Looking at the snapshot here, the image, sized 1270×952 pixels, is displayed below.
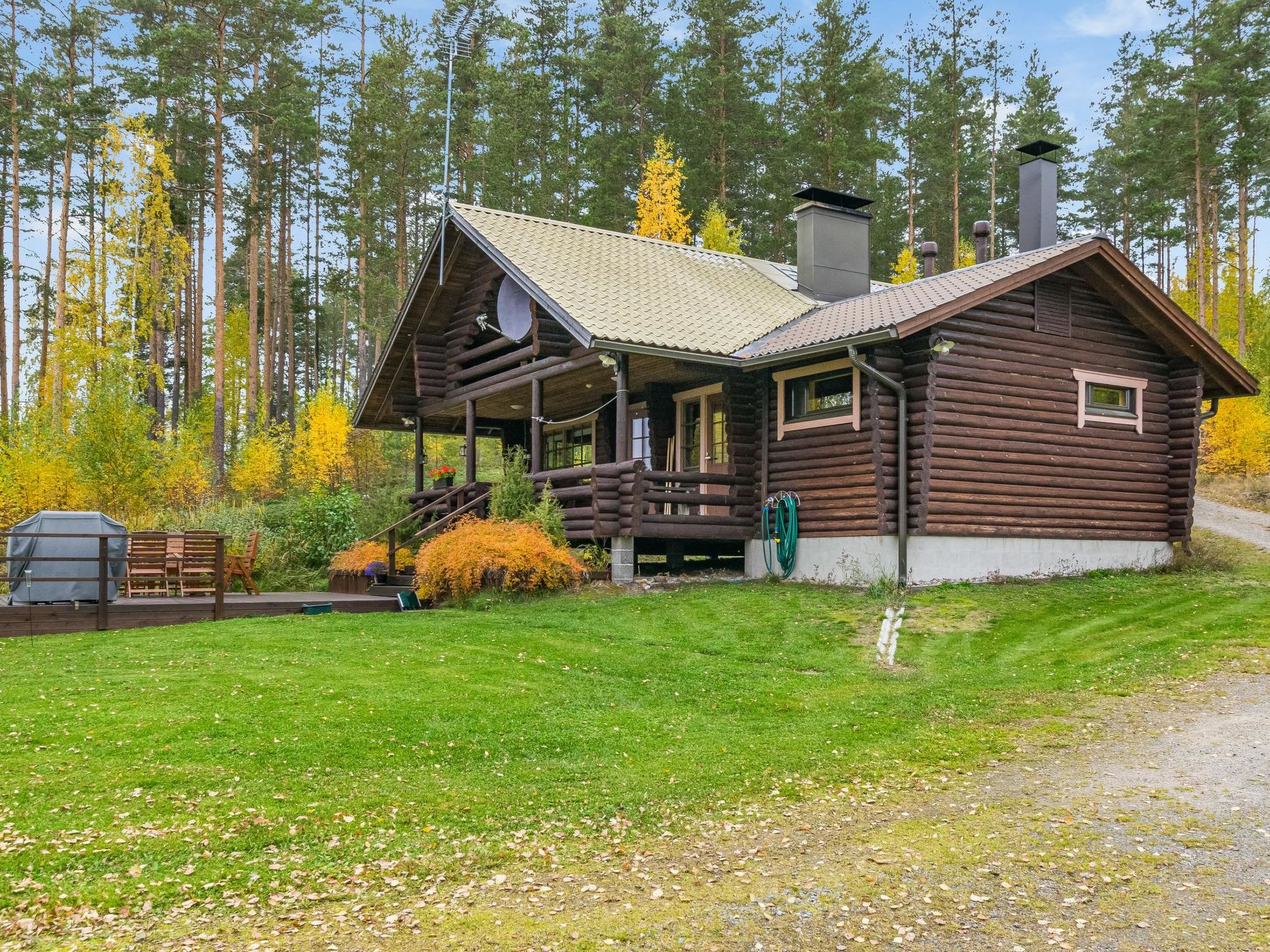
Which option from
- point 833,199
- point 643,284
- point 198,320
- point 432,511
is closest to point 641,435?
point 643,284

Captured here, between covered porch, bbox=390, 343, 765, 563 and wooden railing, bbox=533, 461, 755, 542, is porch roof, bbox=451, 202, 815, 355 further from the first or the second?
wooden railing, bbox=533, 461, 755, 542

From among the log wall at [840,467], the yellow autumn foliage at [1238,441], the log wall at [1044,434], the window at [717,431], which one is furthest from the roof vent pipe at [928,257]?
the yellow autumn foliage at [1238,441]

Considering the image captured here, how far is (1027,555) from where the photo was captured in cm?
1483

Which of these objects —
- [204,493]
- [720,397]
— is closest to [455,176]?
[204,493]

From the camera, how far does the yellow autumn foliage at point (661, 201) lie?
30297 mm

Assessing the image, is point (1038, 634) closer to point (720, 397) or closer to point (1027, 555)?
point (1027, 555)

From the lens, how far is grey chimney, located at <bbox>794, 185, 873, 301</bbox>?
770 inches

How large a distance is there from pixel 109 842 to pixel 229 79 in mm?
29910

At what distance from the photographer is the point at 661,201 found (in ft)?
99.3

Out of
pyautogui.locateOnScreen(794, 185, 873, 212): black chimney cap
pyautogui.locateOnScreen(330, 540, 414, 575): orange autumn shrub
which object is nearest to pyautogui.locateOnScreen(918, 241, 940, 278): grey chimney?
pyautogui.locateOnScreen(794, 185, 873, 212): black chimney cap

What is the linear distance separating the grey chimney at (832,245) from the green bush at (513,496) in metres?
6.98

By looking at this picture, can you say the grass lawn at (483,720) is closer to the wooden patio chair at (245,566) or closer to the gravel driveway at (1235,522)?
the wooden patio chair at (245,566)

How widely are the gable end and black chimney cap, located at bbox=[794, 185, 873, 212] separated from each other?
4.85 meters

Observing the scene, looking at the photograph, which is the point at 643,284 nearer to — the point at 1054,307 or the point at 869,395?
the point at 869,395
